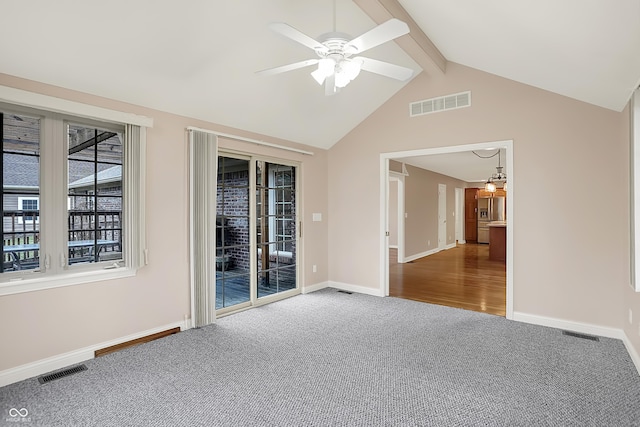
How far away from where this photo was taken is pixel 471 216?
12.6 metres

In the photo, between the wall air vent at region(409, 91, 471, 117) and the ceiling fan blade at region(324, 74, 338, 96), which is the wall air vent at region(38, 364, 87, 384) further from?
the wall air vent at region(409, 91, 471, 117)

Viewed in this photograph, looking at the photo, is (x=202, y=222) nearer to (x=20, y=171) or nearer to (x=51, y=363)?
(x=20, y=171)

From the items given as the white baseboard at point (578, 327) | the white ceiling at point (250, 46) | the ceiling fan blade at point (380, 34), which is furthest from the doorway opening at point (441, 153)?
the ceiling fan blade at point (380, 34)

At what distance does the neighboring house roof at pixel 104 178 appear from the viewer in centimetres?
313

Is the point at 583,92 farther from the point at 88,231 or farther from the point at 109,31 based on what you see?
the point at 88,231

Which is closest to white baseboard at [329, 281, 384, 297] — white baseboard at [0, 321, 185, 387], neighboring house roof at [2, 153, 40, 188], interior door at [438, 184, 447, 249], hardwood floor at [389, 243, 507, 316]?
hardwood floor at [389, 243, 507, 316]

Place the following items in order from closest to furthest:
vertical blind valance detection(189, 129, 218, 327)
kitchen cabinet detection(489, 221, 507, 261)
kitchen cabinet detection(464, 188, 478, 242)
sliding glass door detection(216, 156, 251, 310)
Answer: vertical blind valance detection(189, 129, 218, 327) → sliding glass door detection(216, 156, 251, 310) → kitchen cabinet detection(489, 221, 507, 261) → kitchen cabinet detection(464, 188, 478, 242)

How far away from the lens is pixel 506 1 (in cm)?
253

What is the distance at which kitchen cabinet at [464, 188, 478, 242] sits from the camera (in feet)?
41.1

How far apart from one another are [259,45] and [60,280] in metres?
2.73

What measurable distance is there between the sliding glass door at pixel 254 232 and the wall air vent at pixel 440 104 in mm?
1959

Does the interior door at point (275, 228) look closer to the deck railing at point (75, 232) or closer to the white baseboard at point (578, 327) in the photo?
the deck railing at point (75, 232)

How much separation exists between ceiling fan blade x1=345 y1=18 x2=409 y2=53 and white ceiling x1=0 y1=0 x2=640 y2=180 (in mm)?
772

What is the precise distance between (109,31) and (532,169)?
4.34 meters
